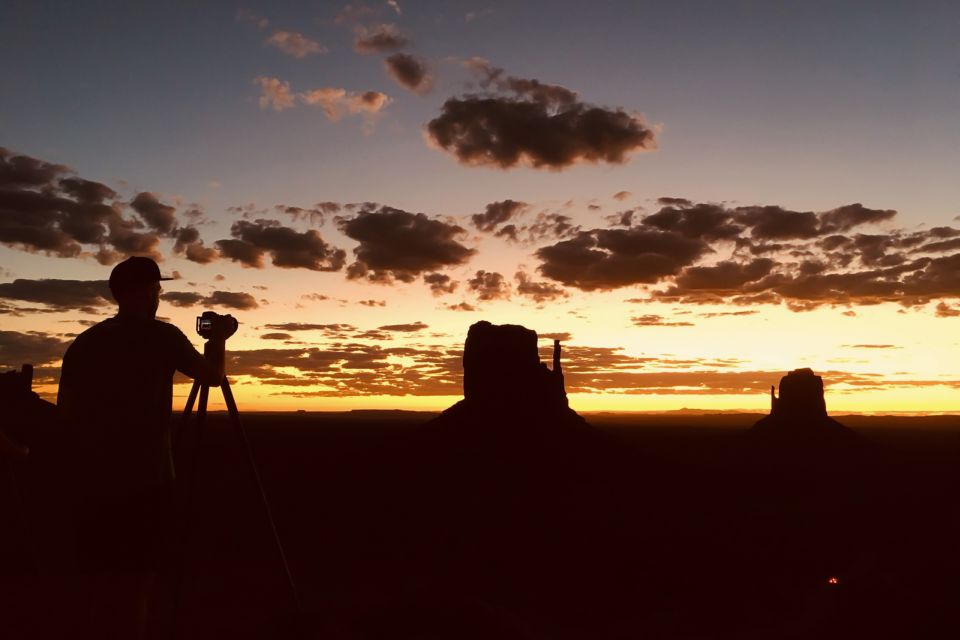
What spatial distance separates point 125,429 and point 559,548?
38.0 meters

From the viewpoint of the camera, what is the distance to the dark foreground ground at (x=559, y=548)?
33.5 ft

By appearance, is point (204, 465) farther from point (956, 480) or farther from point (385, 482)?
point (956, 480)

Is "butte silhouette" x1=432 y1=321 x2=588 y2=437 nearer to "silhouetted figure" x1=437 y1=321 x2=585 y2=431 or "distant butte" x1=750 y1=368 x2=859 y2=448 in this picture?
"silhouetted figure" x1=437 y1=321 x2=585 y2=431

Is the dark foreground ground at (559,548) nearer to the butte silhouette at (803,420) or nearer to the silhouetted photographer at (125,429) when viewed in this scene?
the silhouetted photographer at (125,429)

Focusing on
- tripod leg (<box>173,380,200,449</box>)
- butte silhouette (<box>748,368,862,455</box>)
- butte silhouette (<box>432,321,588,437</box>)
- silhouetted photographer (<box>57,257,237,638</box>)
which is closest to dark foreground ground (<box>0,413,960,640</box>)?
tripod leg (<box>173,380,200,449</box>)

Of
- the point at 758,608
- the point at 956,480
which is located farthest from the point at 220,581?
the point at 956,480

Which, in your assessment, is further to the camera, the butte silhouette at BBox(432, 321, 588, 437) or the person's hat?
the butte silhouette at BBox(432, 321, 588, 437)

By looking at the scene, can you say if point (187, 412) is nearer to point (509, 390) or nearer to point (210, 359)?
point (210, 359)

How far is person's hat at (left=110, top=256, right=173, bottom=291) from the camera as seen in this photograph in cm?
470

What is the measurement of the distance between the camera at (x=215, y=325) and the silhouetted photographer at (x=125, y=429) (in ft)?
2.95

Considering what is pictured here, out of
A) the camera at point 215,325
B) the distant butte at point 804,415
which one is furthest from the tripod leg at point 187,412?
the distant butte at point 804,415

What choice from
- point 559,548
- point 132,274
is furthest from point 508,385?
point 132,274

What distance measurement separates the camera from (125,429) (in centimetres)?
450

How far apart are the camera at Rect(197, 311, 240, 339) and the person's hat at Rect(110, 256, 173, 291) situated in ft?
2.97
